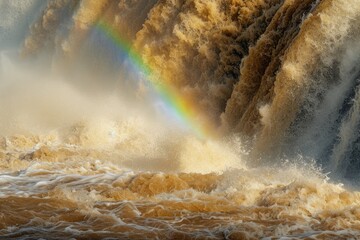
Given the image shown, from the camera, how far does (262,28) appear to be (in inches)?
413

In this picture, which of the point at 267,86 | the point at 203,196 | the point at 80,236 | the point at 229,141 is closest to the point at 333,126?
the point at 267,86

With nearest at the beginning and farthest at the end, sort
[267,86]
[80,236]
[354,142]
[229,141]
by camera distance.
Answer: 1. [80,236]
2. [354,142]
3. [267,86]
4. [229,141]

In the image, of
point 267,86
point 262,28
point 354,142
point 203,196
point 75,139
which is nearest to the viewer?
point 203,196

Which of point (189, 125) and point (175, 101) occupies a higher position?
point (175, 101)

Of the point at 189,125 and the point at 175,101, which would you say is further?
A: the point at 175,101

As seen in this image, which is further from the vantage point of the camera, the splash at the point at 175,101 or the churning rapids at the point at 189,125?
the splash at the point at 175,101

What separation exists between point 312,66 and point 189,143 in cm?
257

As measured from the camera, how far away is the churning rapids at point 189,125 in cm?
549

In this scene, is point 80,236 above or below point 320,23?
below

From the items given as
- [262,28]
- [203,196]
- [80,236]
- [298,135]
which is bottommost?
[80,236]

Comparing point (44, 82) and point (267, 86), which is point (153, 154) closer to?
point (267, 86)

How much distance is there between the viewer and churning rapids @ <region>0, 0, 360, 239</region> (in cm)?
549

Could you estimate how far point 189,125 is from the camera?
11.2 metres

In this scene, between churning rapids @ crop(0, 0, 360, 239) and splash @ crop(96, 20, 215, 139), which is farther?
splash @ crop(96, 20, 215, 139)
